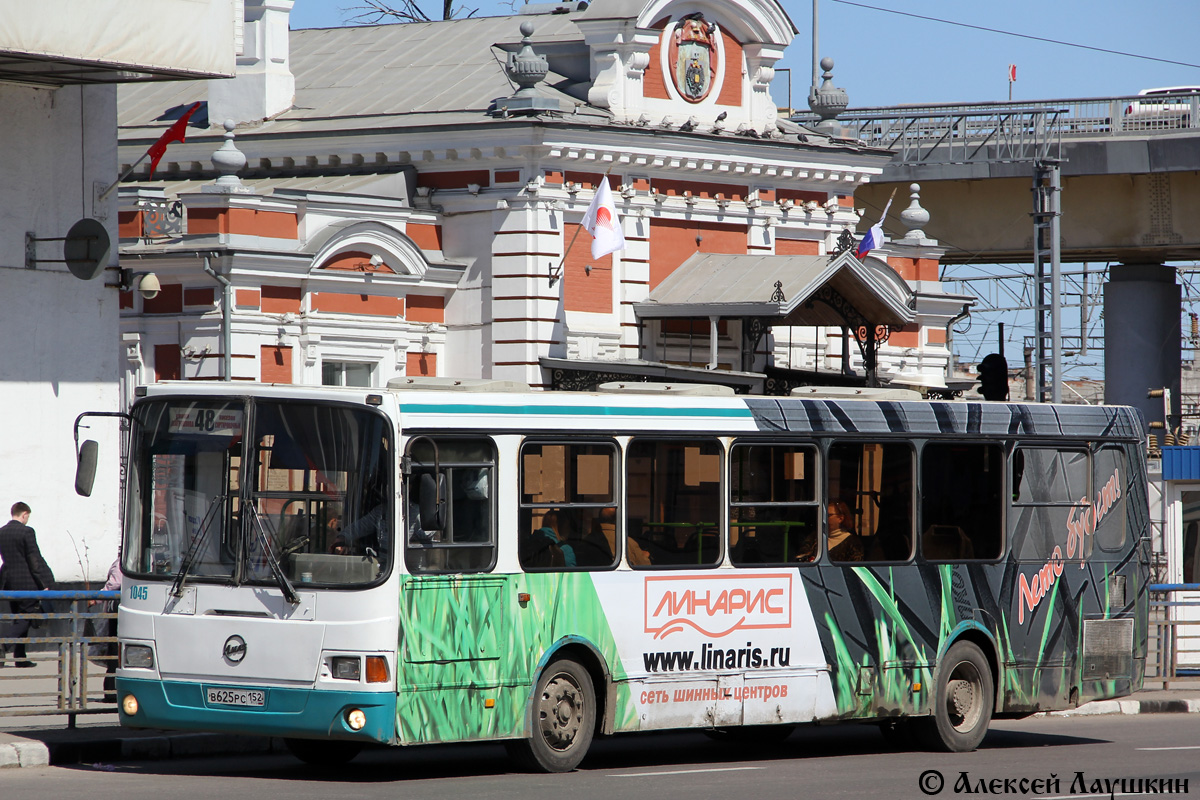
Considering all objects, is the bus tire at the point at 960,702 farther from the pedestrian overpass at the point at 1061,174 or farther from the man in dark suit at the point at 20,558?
the pedestrian overpass at the point at 1061,174

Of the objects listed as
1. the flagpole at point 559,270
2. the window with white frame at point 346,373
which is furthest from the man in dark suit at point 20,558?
the flagpole at point 559,270

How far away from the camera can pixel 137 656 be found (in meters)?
13.2

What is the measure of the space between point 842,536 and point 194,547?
524 cm

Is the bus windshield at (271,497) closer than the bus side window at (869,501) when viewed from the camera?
Yes

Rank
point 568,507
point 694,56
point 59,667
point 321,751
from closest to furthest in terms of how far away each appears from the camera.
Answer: point 568,507 → point 321,751 → point 59,667 → point 694,56

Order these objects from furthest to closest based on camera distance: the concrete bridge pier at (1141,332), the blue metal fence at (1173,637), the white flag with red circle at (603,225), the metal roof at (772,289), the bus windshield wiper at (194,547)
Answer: the concrete bridge pier at (1141,332)
the metal roof at (772,289)
the white flag with red circle at (603,225)
the blue metal fence at (1173,637)
the bus windshield wiper at (194,547)

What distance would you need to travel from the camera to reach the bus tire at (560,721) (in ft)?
44.2

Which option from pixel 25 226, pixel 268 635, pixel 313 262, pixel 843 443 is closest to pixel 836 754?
pixel 843 443

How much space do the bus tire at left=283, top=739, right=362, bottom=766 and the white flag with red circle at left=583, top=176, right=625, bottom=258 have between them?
57.7 ft

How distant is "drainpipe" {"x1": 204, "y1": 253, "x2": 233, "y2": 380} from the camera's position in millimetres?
28219

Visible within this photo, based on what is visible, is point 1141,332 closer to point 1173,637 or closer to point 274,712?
point 1173,637

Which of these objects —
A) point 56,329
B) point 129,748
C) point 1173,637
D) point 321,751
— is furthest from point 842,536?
point 56,329

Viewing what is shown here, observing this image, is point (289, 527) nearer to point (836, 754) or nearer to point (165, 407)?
point (165, 407)

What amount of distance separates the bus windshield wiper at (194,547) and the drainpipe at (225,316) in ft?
50.2
